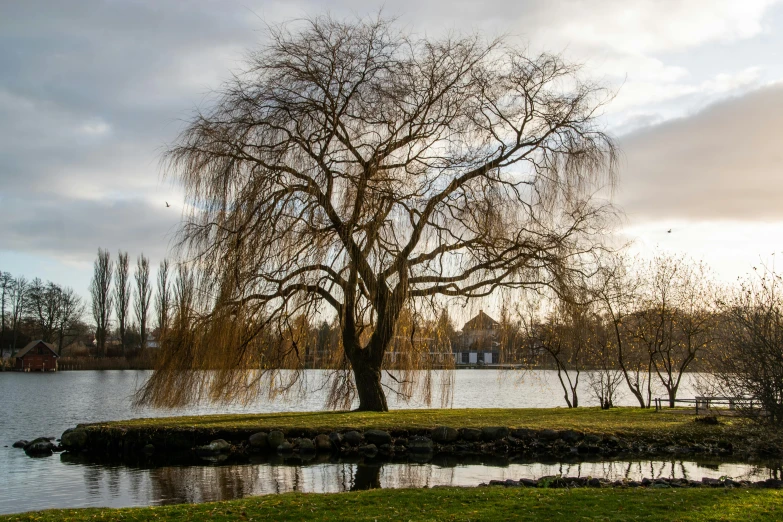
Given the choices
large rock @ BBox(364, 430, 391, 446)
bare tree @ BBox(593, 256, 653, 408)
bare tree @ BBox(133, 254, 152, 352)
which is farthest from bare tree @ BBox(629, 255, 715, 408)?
bare tree @ BBox(133, 254, 152, 352)

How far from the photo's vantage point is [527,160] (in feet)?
54.6

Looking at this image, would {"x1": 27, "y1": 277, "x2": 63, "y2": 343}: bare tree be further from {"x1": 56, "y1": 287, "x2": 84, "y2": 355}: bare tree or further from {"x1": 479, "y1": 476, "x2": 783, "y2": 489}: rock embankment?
{"x1": 479, "y1": 476, "x2": 783, "y2": 489}: rock embankment

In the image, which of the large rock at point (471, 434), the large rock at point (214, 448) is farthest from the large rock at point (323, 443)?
the large rock at point (471, 434)

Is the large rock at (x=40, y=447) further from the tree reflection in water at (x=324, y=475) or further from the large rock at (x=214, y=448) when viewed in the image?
the large rock at (x=214, y=448)

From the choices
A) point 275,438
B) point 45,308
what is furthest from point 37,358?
point 275,438

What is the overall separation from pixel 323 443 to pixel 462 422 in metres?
3.44

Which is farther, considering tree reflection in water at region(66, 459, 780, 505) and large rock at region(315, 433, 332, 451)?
large rock at region(315, 433, 332, 451)

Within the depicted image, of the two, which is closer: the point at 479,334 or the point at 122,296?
the point at 479,334

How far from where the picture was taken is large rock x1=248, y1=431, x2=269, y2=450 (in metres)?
14.0

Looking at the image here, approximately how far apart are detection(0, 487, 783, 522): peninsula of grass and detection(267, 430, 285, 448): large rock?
5526 mm

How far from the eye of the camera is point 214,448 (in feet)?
45.1

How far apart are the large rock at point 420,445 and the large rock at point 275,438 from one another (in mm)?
2623

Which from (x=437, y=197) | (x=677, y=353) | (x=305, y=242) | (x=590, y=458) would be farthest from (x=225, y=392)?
(x=677, y=353)

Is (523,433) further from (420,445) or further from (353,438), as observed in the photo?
(353,438)
